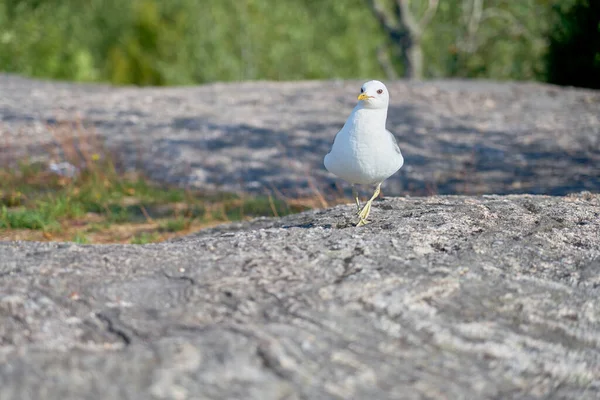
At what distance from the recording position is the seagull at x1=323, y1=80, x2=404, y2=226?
360cm

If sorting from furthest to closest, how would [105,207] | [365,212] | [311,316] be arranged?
[105,207]
[365,212]
[311,316]

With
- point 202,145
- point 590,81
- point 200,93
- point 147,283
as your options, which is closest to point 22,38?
point 200,93

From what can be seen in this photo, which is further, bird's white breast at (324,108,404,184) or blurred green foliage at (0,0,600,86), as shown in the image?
blurred green foliage at (0,0,600,86)

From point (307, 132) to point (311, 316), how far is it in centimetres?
641

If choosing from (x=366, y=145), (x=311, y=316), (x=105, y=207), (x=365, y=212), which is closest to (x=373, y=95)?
(x=366, y=145)

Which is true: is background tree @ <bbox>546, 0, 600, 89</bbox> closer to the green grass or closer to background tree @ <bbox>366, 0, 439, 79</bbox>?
background tree @ <bbox>366, 0, 439, 79</bbox>

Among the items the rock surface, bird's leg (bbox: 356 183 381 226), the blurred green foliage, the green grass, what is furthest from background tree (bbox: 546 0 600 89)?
bird's leg (bbox: 356 183 381 226)

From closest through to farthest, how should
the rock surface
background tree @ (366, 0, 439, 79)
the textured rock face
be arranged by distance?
1. the textured rock face
2. the rock surface
3. background tree @ (366, 0, 439, 79)

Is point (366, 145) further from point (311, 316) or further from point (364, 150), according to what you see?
point (311, 316)

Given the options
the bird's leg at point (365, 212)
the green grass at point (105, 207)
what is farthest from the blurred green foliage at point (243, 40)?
the bird's leg at point (365, 212)

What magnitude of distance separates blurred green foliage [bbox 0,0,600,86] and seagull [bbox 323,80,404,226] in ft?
39.0

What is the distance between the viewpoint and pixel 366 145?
3.60 meters

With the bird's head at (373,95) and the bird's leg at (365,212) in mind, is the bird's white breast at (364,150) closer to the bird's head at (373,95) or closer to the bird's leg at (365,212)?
the bird's head at (373,95)

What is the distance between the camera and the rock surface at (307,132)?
300 inches
